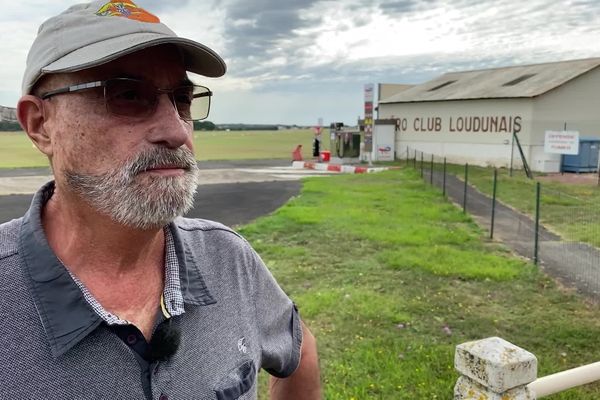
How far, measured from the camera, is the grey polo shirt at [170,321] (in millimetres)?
1259

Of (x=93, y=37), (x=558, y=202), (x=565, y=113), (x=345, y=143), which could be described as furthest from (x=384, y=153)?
(x=93, y=37)

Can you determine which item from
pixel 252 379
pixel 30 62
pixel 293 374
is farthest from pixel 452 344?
pixel 30 62

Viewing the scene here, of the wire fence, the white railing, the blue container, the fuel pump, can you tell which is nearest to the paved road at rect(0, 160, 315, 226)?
the wire fence

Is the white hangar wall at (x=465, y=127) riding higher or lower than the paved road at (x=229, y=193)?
higher

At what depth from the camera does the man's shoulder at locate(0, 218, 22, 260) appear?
1.38m

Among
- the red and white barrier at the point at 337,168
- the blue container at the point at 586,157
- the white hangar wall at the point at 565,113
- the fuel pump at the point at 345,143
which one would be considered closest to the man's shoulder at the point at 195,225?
the red and white barrier at the point at 337,168

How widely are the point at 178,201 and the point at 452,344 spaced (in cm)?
411

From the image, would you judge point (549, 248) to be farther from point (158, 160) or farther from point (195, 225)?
point (158, 160)

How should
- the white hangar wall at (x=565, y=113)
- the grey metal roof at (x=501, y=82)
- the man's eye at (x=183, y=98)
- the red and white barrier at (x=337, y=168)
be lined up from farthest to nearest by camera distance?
the grey metal roof at (x=501, y=82) → the white hangar wall at (x=565, y=113) → the red and white barrier at (x=337, y=168) → the man's eye at (x=183, y=98)

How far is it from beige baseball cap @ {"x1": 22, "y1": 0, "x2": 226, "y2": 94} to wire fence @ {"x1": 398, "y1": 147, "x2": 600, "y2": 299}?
657cm

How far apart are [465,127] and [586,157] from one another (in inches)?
274

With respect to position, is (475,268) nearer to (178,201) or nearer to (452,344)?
(452,344)

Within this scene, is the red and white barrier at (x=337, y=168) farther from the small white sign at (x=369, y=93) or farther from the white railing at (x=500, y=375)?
the white railing at (x=500, y=375)

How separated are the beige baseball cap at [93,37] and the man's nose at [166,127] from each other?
17 centimetres
